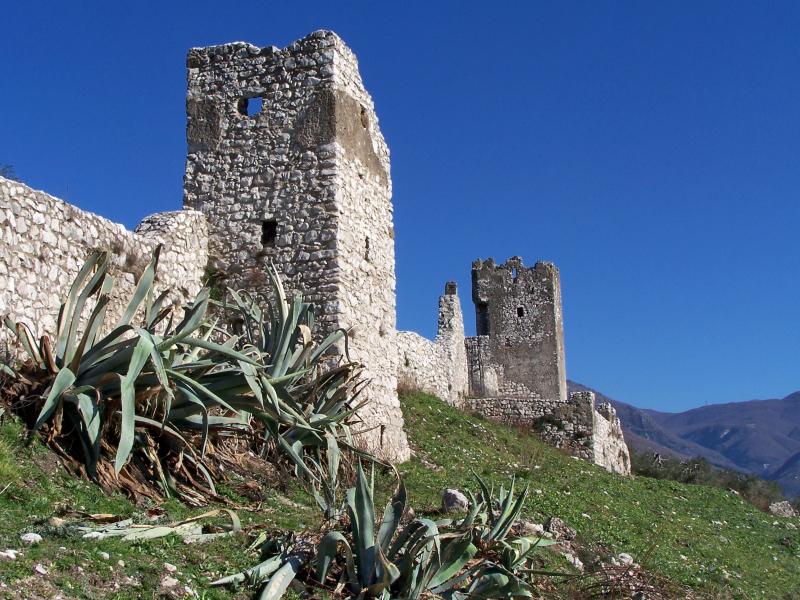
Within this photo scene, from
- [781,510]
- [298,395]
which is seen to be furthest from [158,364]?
[781,510]

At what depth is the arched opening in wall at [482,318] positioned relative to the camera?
33844 millimetres

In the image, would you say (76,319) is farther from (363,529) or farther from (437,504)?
(437,504)

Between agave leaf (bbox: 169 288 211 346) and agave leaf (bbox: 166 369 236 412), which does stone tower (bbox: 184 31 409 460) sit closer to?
agave leaf (bbox: 169 288 211 346)

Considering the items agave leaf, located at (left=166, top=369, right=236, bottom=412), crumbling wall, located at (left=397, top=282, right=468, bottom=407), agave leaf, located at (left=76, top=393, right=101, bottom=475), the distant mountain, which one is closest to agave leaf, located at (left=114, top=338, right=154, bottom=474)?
agave leaf, located at (left=76, top=393, right=101, bottom=475)

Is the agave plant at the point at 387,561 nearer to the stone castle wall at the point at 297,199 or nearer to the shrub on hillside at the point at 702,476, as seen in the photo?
the stone castle wall at the point at 297,199

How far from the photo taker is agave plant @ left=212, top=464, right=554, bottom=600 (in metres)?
6.26

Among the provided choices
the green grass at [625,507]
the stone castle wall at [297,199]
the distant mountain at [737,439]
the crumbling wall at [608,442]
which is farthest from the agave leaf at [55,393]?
the distant mountain at [737,439]

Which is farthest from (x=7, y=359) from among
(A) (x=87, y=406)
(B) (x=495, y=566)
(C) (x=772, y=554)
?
(C) (x=772, y=554)

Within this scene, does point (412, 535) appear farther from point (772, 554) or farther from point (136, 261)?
point (772, 554)

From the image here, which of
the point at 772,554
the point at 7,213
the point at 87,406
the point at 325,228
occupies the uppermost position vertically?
the point at 325,228

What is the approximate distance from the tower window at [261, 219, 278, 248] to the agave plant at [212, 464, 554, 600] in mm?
6151

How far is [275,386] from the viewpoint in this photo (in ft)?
28.9

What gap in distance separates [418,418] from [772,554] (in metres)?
5.94

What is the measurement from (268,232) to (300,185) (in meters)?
0.76
